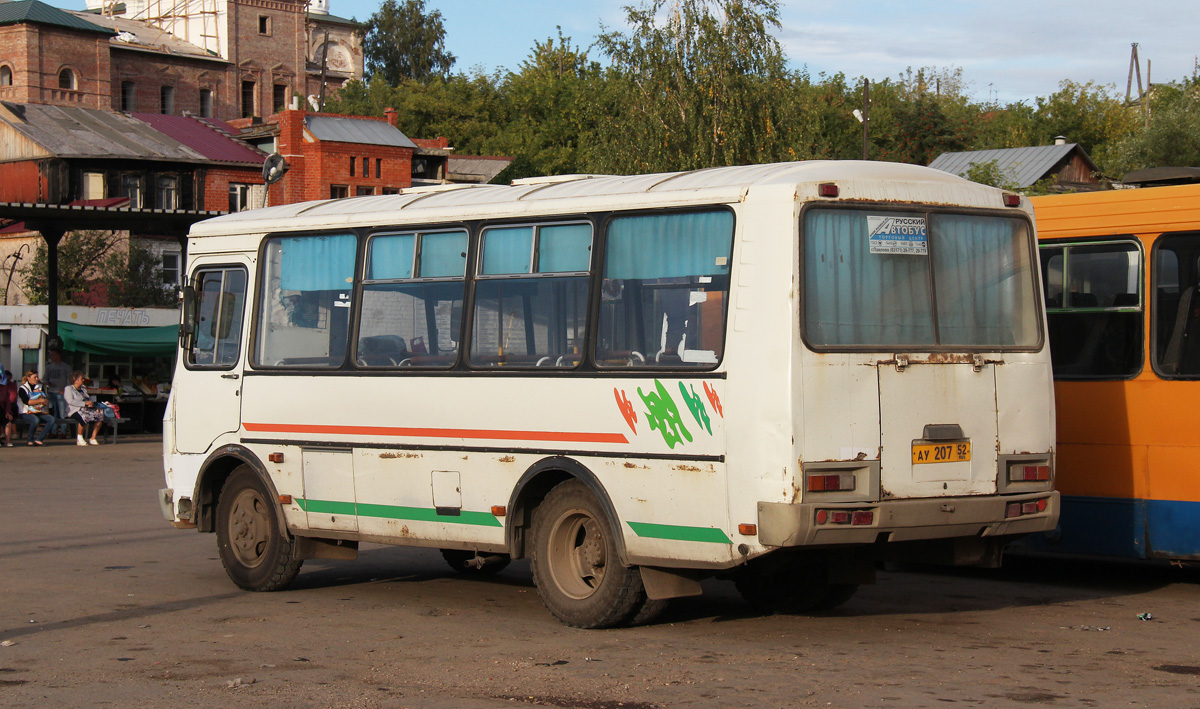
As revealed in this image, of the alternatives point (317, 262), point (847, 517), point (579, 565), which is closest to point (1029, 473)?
point (847, 517)

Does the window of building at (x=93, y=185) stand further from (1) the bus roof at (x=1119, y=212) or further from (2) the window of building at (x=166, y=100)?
(1) the bus roof at (x=1119, y=212)

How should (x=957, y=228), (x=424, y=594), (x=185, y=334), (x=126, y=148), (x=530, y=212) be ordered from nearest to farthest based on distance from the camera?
1. (x=957, y=228)
2. (x=530, y=212)
3. (x=424, y=594)
4. (x=185, y=334)
5. (x=126, y=148)

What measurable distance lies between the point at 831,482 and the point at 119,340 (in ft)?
91.0

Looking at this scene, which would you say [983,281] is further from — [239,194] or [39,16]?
[39,16]

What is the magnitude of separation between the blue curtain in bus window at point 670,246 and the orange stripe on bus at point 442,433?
1.00m

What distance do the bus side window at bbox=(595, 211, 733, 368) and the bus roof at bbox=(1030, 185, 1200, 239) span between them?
3929 mm

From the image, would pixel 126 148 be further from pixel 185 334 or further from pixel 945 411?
pixel 945 411

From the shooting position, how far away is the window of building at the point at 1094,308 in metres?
10.5

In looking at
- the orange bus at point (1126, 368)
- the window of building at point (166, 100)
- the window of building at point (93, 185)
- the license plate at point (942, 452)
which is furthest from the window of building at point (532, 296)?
the window of building at point (166, 100)

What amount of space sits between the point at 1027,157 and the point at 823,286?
6090 centimetres

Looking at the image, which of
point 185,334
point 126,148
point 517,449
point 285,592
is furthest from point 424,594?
point 126,148

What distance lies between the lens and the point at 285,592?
11.0 m

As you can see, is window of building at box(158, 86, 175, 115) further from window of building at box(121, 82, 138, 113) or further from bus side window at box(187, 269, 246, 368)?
bus side window at box(187, 269, 246, 368)

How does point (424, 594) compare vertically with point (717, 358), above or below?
below
